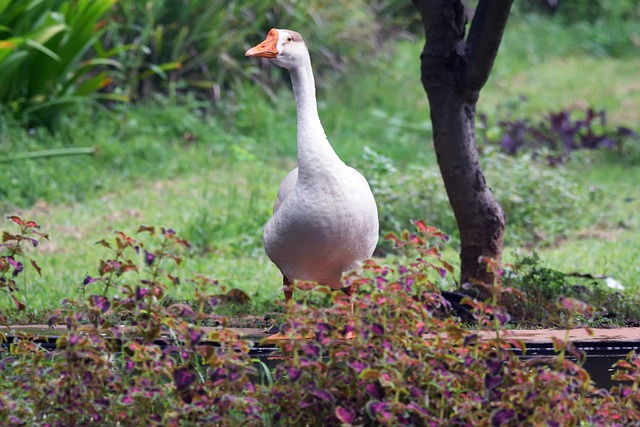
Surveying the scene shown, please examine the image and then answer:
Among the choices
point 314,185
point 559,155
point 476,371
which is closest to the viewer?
point 476,371

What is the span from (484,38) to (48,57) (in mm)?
4796

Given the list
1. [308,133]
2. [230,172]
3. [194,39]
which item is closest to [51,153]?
[230,172]

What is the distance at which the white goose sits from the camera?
148 inches

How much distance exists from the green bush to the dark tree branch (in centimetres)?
431

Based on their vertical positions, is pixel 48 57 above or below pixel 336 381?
above

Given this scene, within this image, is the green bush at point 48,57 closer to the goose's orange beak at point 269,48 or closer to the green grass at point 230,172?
the green grass at point 230,172

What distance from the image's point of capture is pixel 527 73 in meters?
12.9

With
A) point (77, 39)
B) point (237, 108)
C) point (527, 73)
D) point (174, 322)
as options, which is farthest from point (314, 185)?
point (527, 73)

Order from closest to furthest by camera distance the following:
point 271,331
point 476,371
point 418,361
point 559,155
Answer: point 418,361
point 476,371
point 271,331
point 559,155

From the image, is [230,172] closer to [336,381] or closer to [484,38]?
[484,38]

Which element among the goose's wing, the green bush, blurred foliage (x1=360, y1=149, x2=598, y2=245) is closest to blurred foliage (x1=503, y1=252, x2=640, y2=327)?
the goose's wing

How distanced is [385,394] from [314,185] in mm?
1229

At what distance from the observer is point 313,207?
12.3 ft

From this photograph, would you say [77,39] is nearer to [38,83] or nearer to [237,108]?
[38,83]
